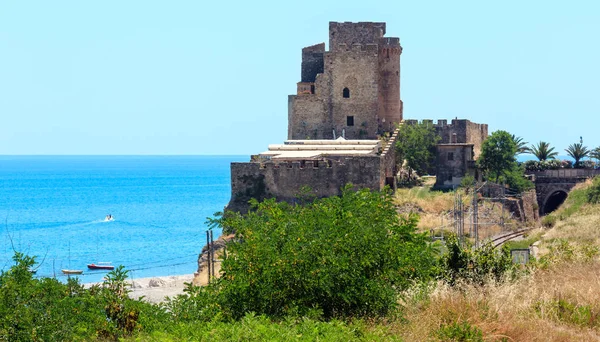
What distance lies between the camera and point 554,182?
4806cm

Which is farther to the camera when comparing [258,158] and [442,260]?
[258,158]

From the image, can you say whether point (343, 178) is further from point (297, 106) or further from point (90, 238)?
point (90, 238)

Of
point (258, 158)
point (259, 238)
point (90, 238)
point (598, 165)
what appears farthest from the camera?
point (90, 238)

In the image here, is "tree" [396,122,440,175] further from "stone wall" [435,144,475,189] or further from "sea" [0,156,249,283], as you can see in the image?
"sea" [0,156,249,283]

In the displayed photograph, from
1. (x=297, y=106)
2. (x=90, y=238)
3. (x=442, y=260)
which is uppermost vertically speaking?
(x=297, y=106)

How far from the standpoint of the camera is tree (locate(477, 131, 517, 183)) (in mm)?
40094

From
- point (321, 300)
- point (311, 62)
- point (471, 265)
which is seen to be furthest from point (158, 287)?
point (321, 300)

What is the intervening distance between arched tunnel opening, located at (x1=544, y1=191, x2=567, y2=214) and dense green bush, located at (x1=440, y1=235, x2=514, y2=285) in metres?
31.3

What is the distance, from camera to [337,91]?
38.6m

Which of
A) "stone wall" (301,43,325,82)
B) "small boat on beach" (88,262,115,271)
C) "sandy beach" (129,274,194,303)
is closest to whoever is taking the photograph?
"sandy beach" (129,274,194,303)

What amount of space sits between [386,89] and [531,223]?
297 inches

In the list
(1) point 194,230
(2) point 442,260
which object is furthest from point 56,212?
(2) point 442,260

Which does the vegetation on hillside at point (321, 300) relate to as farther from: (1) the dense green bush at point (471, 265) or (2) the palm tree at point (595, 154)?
(2) the palm tree at point (595, 154)

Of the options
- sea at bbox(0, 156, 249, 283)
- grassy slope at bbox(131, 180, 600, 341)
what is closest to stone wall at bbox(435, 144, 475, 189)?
sea at bbox(0, 156, 249, 283)
